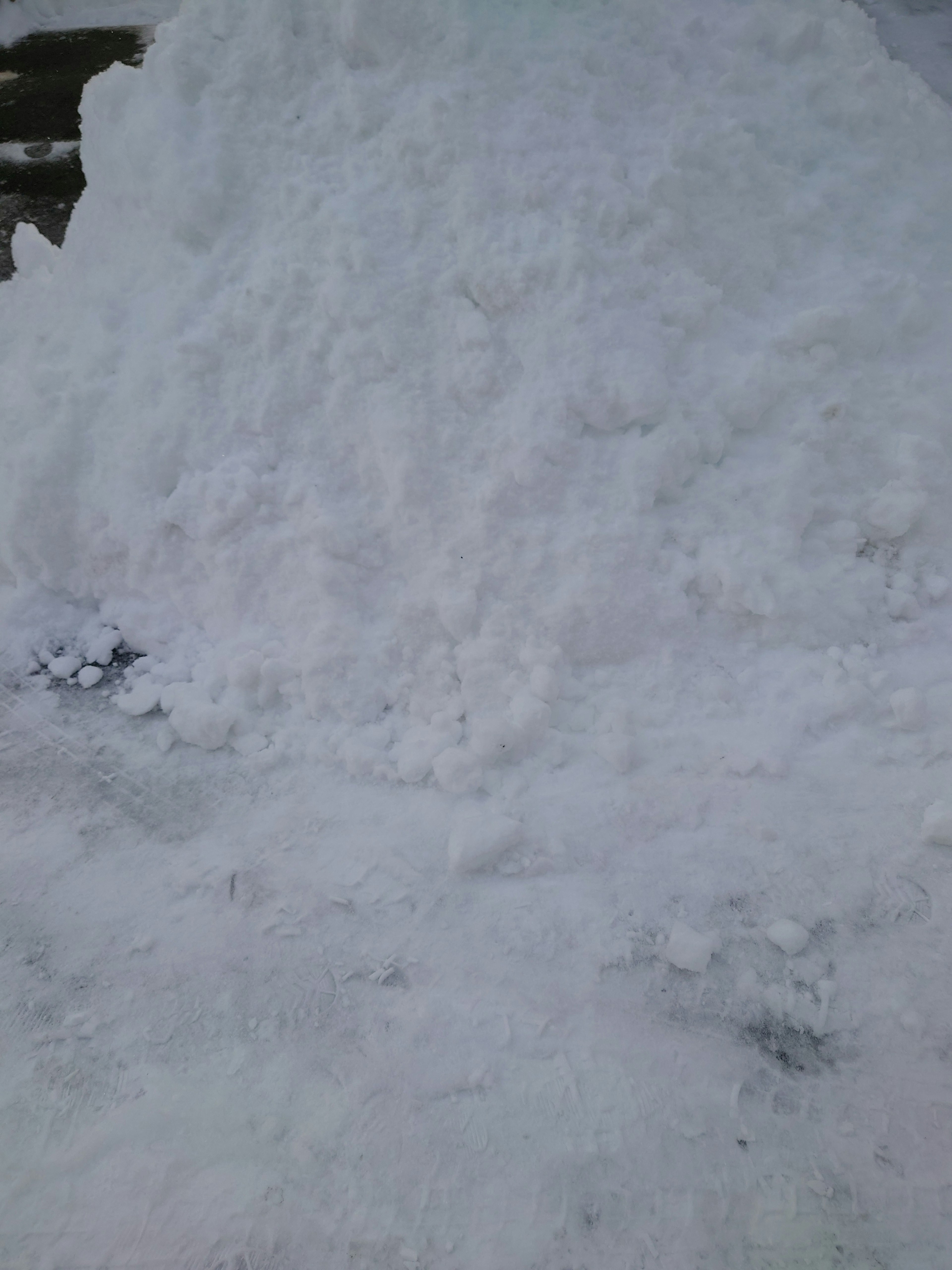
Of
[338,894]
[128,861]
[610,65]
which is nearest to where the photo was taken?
[338,894]

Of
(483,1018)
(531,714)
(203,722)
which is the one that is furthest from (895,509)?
(203,722)

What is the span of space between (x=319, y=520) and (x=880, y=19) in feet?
25.2

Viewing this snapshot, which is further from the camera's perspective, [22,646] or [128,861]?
[22,646]

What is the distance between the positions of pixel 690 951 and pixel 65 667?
7.46 ft

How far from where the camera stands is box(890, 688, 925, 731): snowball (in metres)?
2.40

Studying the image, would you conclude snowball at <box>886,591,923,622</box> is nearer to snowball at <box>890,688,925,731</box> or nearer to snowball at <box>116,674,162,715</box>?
snowball at <box>890,688,925,731</box>

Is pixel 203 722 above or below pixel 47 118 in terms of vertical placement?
Answer: below

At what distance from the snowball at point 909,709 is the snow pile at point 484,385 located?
0.09 m

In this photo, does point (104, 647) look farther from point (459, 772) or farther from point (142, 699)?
point (459, 772)

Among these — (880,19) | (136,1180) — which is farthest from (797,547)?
(880,19)

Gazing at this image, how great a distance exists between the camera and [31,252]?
3691mm

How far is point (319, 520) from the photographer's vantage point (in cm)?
269

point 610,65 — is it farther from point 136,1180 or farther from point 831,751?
point 136,1180

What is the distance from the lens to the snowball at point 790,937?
2.06m
